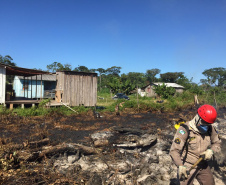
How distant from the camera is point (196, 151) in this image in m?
2.94

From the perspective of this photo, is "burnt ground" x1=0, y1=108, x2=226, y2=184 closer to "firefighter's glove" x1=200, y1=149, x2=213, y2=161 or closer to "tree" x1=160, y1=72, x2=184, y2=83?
"firefighter's glove" x1=200, y1=149, x2=213, y2=161

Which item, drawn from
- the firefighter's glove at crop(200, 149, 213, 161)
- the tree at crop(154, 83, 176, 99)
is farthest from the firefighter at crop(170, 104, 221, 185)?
the tree at crop(154, 83, 176, 99)

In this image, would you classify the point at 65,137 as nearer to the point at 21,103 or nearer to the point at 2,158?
the point at 2,158

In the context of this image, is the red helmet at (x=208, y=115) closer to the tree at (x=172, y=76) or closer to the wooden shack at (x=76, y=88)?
the wooden shack at (x=76, y=88)

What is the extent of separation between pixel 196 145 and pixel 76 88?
1228 cm

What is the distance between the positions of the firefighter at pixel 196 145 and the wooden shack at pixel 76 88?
470 inches

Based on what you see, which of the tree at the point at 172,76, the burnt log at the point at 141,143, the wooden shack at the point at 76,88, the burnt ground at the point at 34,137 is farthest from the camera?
the tree at the point at 172,76

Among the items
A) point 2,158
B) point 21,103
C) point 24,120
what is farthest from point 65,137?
point 21,103

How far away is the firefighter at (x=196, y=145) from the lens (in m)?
2.82

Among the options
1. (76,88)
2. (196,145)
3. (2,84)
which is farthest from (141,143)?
(2,84)

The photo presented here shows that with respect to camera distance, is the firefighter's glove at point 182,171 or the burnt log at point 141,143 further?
the burnt log at point 141,143

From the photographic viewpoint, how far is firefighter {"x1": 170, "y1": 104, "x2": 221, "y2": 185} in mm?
A: 2822

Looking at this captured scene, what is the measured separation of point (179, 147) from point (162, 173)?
7.49 feet

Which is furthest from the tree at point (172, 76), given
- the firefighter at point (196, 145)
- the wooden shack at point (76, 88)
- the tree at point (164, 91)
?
the firefighter at point (196, 145)
